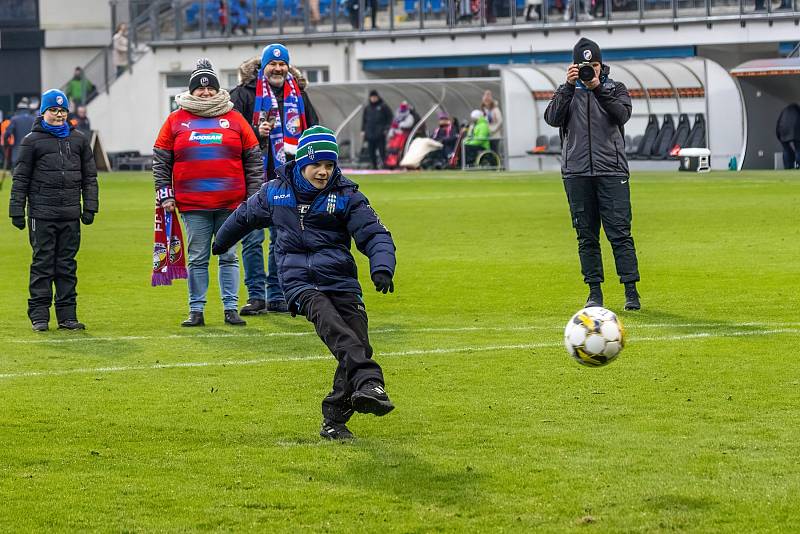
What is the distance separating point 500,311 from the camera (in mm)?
13594

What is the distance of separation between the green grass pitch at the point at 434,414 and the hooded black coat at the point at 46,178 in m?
1.00

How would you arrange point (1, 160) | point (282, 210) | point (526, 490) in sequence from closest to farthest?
1. point (526, 490)
2. point (282, 210)
3. point (1, 160)

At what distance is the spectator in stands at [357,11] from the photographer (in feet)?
169

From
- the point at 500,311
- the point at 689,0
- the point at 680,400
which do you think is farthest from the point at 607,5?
the point at 680,400

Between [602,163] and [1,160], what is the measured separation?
39399 mm

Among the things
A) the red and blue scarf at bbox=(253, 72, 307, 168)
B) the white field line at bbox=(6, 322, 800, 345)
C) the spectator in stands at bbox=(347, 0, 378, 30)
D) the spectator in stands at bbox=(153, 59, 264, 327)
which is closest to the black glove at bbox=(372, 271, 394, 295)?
the white field line at bbox=(6, 322, 800, 345)

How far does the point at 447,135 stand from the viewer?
141ft

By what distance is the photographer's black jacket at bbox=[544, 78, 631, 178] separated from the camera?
12.9 metres

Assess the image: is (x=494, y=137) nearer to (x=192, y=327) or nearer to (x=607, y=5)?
(x=607, y=5)

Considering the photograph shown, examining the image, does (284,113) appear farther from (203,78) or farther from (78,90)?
(78,90)

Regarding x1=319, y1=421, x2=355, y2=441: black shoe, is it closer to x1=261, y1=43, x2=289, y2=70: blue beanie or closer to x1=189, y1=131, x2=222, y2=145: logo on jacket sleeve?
x1=189, y1=131, x2=222, y2=145: logo on jacket sleeve

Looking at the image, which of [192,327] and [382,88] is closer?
[192,327]

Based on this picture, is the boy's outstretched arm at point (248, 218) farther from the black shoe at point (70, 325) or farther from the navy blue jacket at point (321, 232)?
the black shoe at point (70, 325)

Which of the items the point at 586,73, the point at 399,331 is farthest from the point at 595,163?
the point at 399,331
